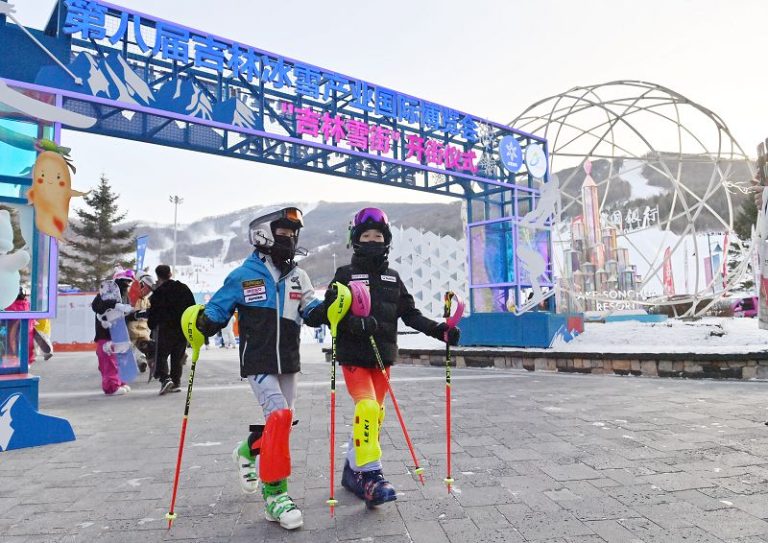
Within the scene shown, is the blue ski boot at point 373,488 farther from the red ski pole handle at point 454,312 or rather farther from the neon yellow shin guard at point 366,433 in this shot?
the red ski pole handle at point 454,312

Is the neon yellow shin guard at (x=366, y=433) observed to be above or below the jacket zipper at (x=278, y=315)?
below

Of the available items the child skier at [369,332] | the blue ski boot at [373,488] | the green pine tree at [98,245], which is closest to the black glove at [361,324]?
the child skier at [369,332]

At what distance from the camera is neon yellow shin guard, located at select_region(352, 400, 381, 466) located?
2.87 meters

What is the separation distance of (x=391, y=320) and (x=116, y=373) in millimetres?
6386

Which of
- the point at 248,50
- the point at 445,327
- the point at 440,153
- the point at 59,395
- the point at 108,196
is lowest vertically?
the point at 59,395

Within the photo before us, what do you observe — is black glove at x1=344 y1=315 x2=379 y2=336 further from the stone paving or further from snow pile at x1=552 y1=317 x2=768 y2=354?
snow pile at x1=552 y1=317 x2=768 y2=354

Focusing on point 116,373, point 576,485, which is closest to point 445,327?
point 576,485

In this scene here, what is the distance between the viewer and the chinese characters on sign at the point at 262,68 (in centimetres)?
874

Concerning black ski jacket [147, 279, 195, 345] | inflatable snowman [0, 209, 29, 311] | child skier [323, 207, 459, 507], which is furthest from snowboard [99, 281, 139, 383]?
child skier [323, 207, 459, 507]

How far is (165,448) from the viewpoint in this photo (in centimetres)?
434

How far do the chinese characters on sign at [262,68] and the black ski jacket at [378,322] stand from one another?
8344 mm

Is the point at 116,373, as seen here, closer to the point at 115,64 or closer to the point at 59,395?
the point at 59,395

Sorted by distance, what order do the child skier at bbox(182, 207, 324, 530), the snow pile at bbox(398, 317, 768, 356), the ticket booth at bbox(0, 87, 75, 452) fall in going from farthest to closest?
the snow pile at bbox(398, 317, 768, 356) < the ticket booth at bbox(0, 87, 75, 452) < the child skier at bbox(182, 207, 324, 530)

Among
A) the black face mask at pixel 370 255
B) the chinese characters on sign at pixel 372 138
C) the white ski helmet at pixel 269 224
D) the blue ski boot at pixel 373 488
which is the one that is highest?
the chinese characters on sign at pixel 372 138
